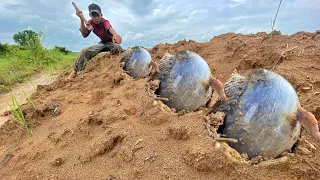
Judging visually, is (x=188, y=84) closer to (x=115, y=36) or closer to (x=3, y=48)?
(x=115, y=36)

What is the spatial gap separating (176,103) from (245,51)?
8.60ft

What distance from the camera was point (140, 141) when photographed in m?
2.04

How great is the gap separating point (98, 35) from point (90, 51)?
1.67 feet

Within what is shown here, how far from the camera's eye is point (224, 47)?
5199 millimetres

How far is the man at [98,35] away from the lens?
6.39 meters

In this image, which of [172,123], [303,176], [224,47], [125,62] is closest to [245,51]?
[224,47]

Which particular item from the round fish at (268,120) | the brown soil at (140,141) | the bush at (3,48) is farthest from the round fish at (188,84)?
the bush at (3,48)

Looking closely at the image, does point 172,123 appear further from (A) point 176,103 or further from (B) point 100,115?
(B) point 100,115

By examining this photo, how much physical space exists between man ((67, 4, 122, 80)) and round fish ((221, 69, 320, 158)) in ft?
16.8

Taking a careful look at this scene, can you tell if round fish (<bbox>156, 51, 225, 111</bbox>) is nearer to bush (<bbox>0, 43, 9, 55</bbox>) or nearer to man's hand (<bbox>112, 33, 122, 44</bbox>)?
man's hand (<bbox>112, 33, 122, 44</bbox>)

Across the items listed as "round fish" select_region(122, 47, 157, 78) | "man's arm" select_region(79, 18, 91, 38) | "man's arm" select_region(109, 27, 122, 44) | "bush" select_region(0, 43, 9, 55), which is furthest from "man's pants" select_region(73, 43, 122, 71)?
"bush" select_region(0, 43, 9, 55)

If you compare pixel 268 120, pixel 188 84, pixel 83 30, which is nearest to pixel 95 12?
pixel 83 30

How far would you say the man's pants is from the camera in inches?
249

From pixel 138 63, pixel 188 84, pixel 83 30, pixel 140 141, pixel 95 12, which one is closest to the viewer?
pixel 140 141
